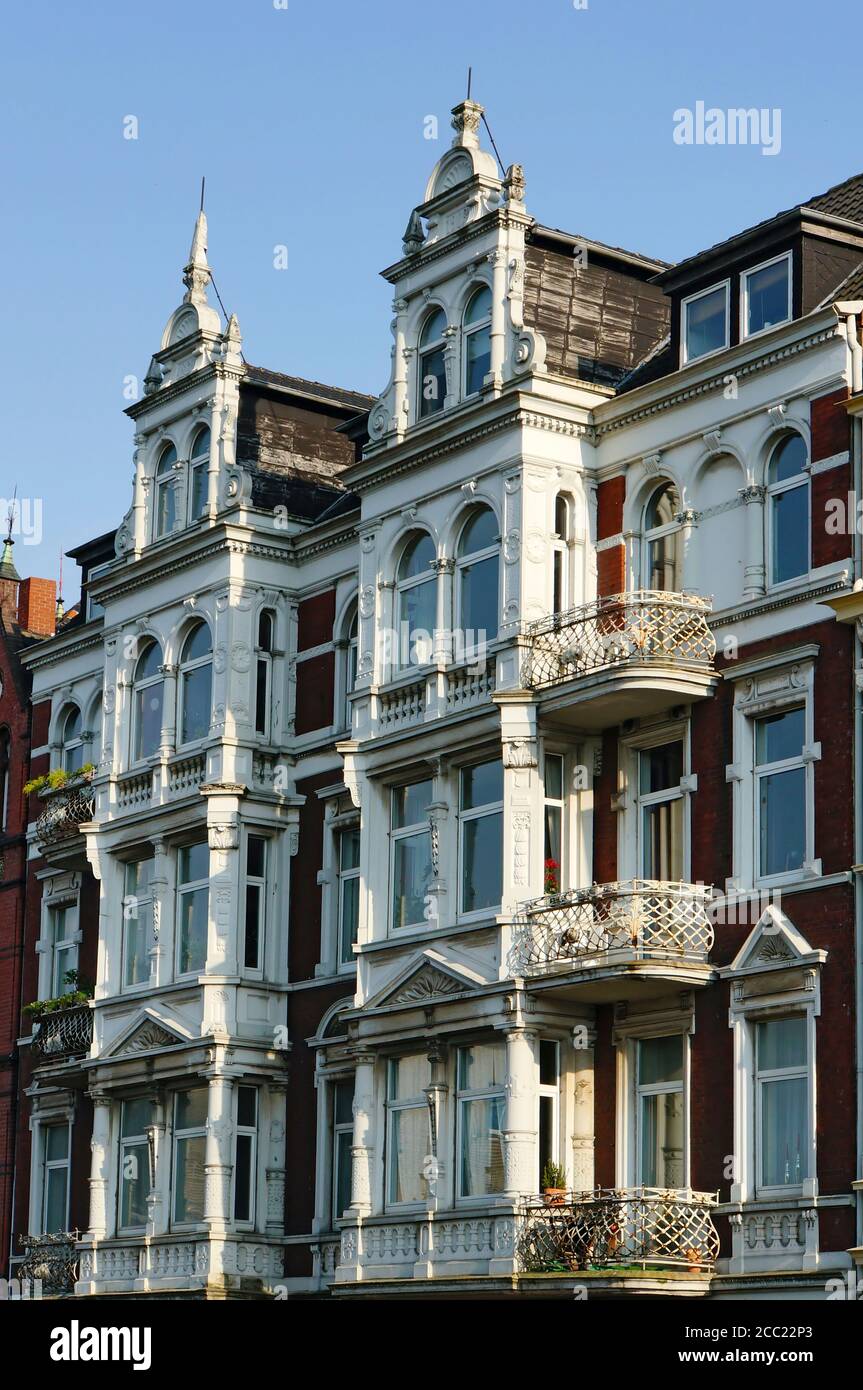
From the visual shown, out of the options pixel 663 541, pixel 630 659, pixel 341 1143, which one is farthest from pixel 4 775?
pixel 630 659

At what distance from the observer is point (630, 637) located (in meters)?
26.6

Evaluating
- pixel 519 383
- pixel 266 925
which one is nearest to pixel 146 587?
pixel 266 925

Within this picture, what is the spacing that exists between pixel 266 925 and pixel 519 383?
9724 millimetres

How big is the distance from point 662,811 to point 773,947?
297cm

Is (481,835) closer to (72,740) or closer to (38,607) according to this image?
(72,740)

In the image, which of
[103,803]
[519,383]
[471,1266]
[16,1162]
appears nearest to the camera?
[471,1266]

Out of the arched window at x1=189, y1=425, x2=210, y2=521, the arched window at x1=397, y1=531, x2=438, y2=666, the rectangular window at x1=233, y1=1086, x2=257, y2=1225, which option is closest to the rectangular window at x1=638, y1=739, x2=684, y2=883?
the arched window at x1=397, y1=531, x2=438, y2=666

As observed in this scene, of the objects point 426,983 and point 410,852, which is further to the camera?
point 410,852

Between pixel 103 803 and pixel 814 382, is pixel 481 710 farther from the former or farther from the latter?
pixel 103 803

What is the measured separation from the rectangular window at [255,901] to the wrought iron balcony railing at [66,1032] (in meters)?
4.39

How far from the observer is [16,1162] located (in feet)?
130

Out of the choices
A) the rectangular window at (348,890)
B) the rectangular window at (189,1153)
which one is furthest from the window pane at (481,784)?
the rectangular window at (189,1153)

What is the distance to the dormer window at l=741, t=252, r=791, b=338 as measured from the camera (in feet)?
88.7

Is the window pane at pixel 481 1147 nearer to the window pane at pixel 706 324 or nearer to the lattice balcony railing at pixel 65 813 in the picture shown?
the window pane at pixel 706 324
